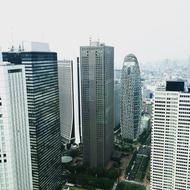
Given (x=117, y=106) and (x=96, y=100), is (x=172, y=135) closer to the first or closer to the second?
(x=96, y=100)

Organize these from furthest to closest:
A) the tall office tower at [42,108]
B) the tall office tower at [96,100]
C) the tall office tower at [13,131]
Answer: the tall office tower at [96,100], the tall office tower at [42,108], the tall office tower at [13,131]

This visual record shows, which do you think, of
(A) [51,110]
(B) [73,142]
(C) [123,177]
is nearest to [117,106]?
(B) [73,142]

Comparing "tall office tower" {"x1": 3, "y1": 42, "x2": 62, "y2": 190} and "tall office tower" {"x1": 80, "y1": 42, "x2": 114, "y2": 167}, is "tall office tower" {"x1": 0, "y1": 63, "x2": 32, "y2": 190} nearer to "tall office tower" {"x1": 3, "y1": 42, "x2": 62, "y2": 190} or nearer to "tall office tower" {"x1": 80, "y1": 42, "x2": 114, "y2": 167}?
"tall office tower" {"x1": 3, "y1": 42, "x2": 62, "y2": 190}

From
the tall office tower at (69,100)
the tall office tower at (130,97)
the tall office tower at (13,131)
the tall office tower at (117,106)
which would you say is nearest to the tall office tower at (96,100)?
the tall office tower at (69,100)

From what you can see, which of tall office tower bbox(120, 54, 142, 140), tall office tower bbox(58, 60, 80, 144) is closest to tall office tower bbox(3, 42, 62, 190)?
tall office tower bbox(58, 60, 80, 144)

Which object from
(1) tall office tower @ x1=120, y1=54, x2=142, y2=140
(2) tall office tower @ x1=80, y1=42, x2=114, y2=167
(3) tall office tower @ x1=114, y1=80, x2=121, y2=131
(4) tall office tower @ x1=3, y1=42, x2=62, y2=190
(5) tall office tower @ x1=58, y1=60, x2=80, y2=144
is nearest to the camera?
(4) tall office tower @ x1=3, y1=42, x2=62, y2=190

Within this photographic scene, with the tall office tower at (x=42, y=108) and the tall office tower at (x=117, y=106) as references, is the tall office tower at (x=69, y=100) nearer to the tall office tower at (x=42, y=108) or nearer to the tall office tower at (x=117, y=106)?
the tall office tower at (x=117, y=106)

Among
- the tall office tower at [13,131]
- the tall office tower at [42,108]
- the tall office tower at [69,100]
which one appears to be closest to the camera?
the tall office tower at [13,131]
